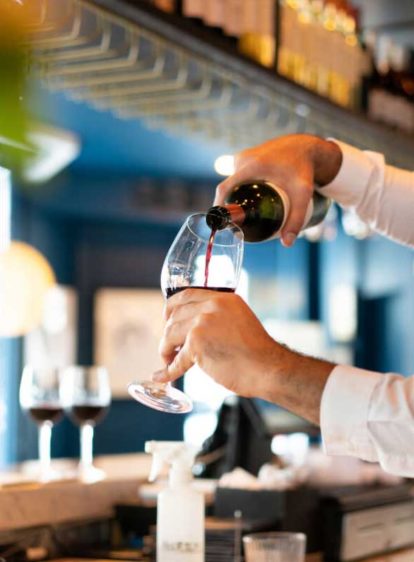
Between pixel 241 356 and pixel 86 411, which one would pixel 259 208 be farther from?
pixel 86 411

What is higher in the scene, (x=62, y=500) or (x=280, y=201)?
(x=280, y=201)

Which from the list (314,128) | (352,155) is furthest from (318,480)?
(314,128)

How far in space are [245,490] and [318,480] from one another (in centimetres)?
30

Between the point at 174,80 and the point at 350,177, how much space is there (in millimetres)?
929

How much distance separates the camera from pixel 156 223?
8062 millimetres

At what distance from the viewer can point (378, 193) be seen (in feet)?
6.00

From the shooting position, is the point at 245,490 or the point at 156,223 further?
the point at 156,223

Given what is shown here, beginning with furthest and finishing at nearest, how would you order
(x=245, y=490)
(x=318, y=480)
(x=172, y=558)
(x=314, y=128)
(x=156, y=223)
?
(x=156, y=223), (x=314, y=128), (x=318, y=480), (x=245, y=490), (x=172, y=558)

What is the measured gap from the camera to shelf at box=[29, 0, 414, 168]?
2.13m

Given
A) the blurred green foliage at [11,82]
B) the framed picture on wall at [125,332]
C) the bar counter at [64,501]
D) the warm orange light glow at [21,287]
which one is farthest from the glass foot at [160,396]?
the framed picture on wall at [125,332]

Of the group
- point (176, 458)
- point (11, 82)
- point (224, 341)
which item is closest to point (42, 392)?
point (176, 458)

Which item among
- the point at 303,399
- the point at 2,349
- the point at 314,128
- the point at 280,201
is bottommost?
the point at 2,349

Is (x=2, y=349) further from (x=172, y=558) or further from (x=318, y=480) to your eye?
(x=172, y=558)

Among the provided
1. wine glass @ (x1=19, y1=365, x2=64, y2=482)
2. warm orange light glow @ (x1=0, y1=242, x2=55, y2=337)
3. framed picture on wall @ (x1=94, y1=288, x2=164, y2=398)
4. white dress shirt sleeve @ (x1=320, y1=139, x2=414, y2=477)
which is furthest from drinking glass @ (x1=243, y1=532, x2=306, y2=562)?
framed picture on wall @ (x1=94, y1=288, x2=164, y2=398)
